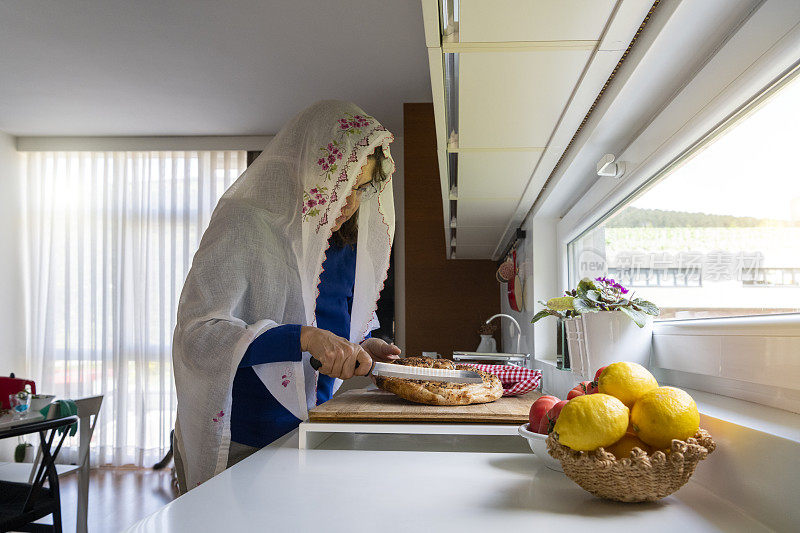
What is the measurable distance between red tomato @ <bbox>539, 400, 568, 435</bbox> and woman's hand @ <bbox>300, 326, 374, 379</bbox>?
0.47 metres

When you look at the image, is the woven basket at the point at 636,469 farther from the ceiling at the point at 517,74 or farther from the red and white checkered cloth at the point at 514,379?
the red and white checkered cloth at the point at 514,379

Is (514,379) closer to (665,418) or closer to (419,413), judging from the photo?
(419,413)

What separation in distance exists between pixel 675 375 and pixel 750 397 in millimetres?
294

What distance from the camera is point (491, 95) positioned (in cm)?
99

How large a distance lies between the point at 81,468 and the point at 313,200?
2218 mm

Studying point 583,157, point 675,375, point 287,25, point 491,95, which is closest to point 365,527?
point 491,95

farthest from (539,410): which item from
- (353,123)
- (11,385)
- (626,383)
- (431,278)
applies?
(11,385)

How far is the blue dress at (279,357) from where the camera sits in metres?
1.25

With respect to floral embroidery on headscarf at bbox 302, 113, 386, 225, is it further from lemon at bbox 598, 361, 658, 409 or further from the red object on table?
the red object on table

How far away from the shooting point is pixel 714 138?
988 millimetres

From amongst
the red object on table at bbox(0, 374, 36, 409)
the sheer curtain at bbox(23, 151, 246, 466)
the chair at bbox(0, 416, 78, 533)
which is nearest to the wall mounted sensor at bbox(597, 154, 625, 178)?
the chair at bbox(0, 416, 78, 533)

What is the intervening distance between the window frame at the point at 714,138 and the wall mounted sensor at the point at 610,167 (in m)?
0.02

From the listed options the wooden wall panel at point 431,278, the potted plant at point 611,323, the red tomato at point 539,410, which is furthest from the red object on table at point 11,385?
the red tomato at point 539,410

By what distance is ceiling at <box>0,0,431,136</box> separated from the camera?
2.93 meters
